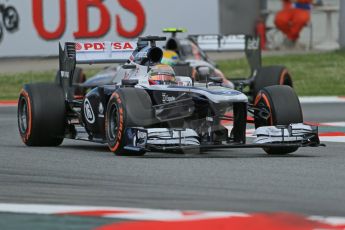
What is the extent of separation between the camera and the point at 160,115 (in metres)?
11.8

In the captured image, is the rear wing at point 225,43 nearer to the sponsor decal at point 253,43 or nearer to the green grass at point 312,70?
the sponsor decal at point 253,43

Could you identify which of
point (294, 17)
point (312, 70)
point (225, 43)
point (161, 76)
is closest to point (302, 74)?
point (312, 70)

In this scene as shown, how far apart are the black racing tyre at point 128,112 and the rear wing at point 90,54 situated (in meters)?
1.91

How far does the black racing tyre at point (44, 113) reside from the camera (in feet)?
43.0

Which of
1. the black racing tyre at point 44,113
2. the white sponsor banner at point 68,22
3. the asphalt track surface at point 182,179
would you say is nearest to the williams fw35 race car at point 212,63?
the black racing tyre at point 44,113

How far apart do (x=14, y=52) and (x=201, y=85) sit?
55.9ft

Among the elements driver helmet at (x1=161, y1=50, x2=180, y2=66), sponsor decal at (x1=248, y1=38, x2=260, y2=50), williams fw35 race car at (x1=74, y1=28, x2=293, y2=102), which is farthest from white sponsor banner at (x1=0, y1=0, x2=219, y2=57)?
driver helmet at (x1=161, y1=50, x2=180, y2=66)

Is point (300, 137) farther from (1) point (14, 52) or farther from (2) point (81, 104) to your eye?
(1) point (14, 52)

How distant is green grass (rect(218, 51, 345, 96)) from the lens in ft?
80.8

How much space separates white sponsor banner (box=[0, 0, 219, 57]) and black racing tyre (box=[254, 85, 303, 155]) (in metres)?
17.0

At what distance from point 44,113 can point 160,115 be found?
6.01ft

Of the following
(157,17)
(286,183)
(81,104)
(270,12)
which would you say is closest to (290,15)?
(270,12)

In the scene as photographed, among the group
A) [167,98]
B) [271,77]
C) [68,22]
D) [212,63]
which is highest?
[167,98]

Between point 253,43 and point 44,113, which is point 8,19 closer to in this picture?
point 253,43
